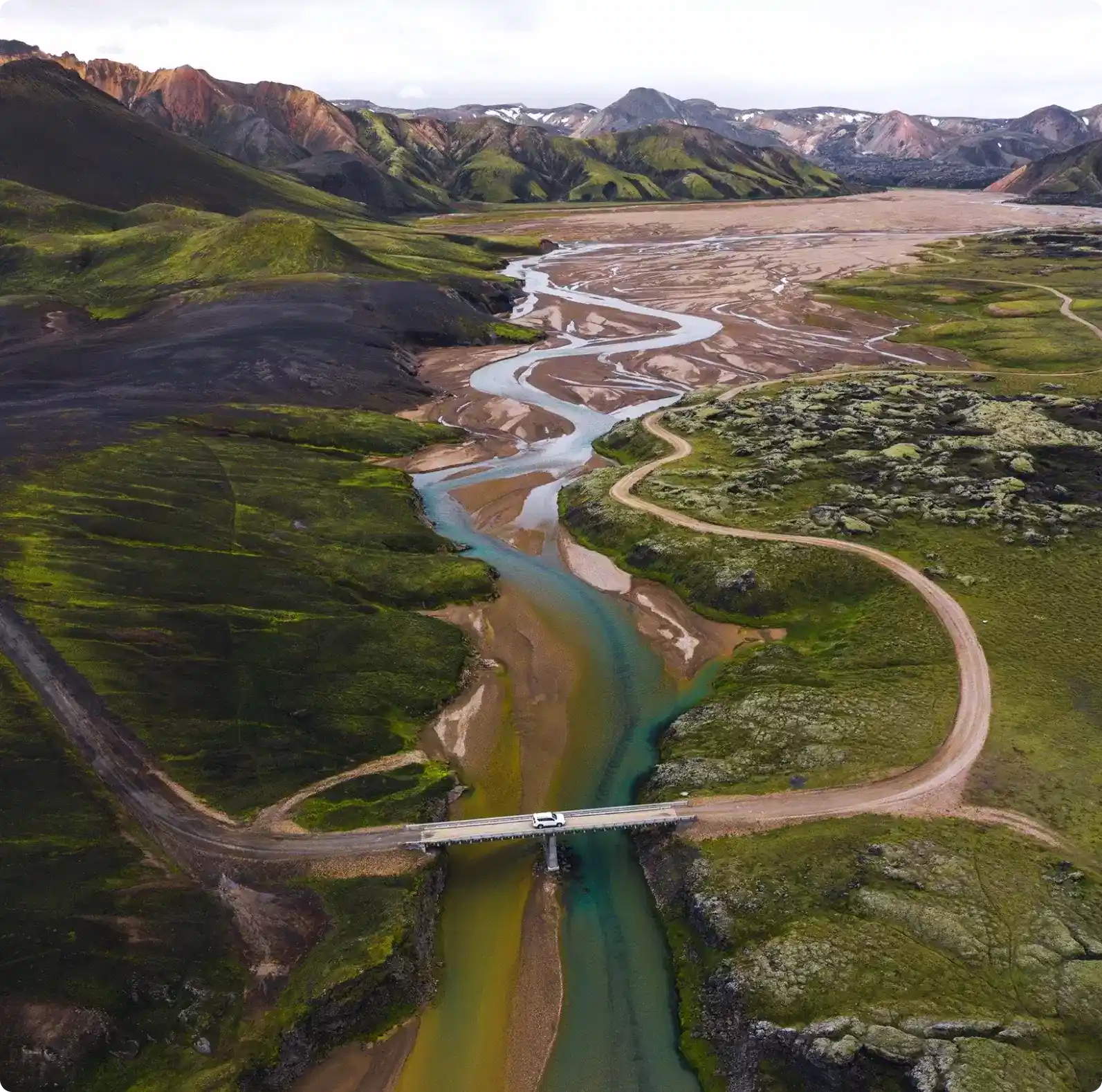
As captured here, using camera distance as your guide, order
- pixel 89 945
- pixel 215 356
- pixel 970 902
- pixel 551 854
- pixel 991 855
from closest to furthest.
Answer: pixel 89 945
pixel 970 902
pixel 991 855
pixel 551 854
pixel 215 356

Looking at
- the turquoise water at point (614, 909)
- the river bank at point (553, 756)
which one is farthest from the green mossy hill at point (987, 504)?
the turquoise water at point (614, 909)

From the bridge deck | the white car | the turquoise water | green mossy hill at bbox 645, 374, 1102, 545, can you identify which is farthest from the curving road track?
green mossy hill at bbox 645, 374, 1102, 545

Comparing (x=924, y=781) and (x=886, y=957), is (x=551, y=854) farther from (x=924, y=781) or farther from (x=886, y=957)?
(x=924, y=781)

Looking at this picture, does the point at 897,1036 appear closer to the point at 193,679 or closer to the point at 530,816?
the point at 530,816

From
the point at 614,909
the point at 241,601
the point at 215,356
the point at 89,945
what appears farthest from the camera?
the point at 215,356

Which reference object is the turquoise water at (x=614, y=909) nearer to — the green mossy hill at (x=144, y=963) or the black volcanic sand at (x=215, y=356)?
→ the green mossy hill at (x=144, y=963)

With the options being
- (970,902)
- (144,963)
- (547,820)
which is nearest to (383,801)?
(547,820)

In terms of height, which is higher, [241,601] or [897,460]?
[897,460]
